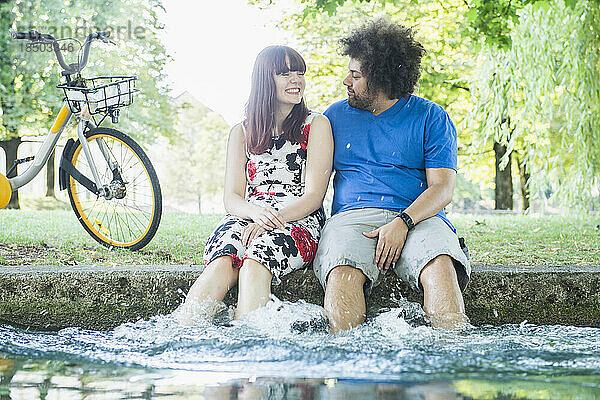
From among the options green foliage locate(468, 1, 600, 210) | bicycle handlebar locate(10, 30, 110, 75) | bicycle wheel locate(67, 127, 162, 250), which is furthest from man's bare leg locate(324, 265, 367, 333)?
green foliage locate(468, 1, 600, 210)

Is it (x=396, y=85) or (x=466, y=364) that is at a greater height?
(x=396, y=85)

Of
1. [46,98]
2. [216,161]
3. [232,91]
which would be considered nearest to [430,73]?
[46,98]

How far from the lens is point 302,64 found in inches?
106

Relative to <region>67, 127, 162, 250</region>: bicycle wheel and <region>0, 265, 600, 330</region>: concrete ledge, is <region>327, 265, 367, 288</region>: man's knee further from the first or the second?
<region>67, 127, 162, 250</region>: bicycle wheel

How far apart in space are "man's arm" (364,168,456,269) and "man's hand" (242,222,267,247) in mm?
374

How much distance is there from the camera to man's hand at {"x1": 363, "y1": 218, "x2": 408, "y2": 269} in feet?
7.80

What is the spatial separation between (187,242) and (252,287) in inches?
94.5

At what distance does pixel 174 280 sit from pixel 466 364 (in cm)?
122

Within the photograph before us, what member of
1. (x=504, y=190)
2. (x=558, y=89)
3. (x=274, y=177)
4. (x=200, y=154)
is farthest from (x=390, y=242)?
(x=200, y=154)

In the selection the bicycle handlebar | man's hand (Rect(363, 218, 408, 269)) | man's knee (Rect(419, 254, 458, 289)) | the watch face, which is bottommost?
man's knee (Rect(419, 254, 458, 289))

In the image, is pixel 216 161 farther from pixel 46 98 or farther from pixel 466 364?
pixel 466 364

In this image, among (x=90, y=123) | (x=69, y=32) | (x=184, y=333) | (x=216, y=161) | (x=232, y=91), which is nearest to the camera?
(x=184, y=333)

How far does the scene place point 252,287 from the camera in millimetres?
2295

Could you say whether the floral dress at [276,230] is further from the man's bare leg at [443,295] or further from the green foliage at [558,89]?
the green foliage at [558,89]
